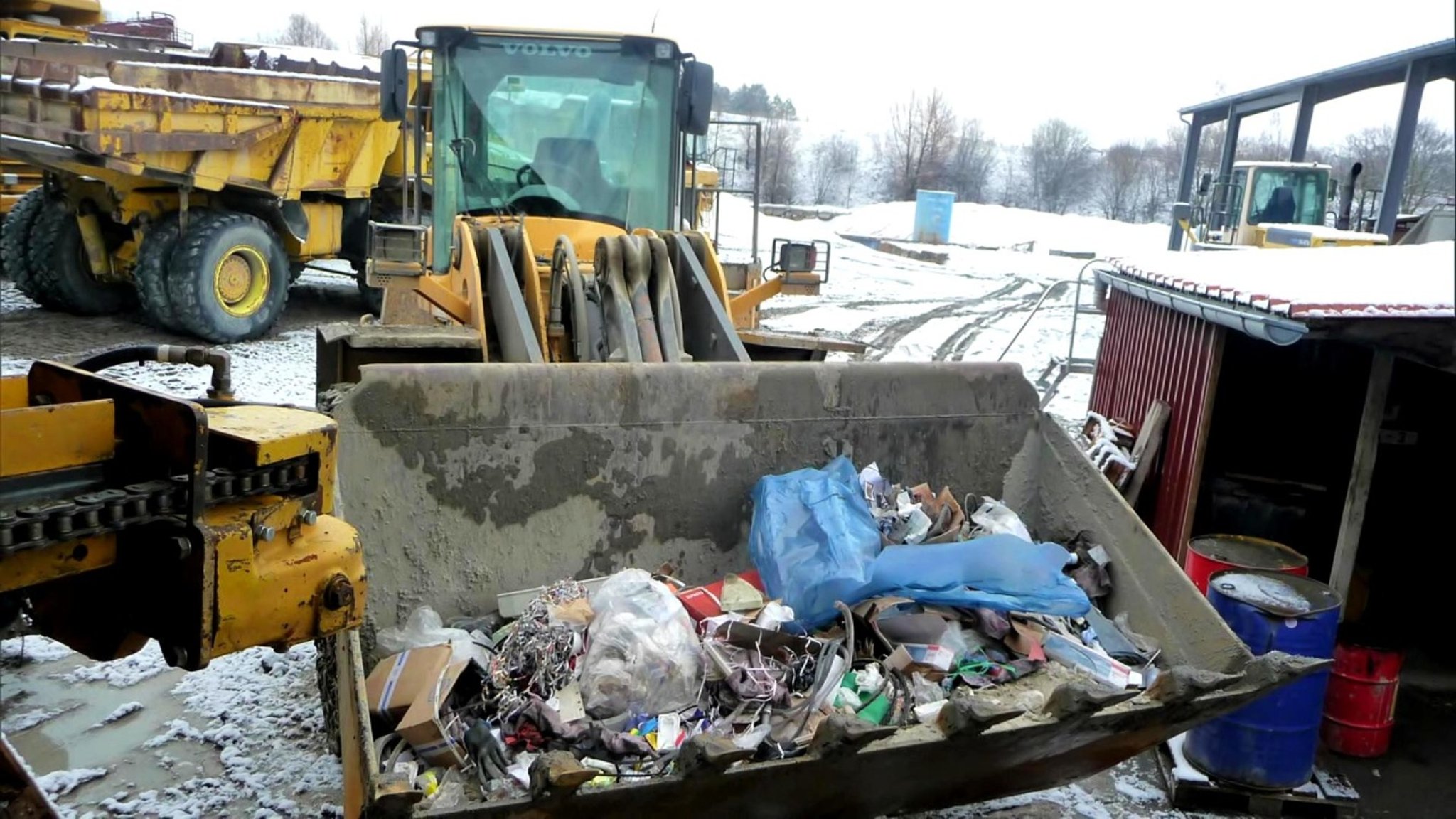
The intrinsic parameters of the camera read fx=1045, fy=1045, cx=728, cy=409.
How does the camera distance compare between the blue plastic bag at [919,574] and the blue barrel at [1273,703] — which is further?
the blue barrel at [1273,703]

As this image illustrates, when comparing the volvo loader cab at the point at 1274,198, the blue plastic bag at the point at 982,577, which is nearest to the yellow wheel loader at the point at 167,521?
the blue plastic bag at the point at 982,577

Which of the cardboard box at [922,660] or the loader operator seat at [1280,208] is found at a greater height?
the loader operator seat at [1280,208]

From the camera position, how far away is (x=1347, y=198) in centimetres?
1628

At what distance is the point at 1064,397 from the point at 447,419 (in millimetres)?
7645

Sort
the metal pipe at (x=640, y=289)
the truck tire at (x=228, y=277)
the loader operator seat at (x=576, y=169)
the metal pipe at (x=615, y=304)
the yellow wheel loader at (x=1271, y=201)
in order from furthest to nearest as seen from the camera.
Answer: the yellow wheel loader at (x=1271, y=201), the truck tire at (x=228, y=277), the loader operator seat at (x=576, y=169), the metal pipe at (x=640, y=289), the metal pipe at (x=615, y=304)

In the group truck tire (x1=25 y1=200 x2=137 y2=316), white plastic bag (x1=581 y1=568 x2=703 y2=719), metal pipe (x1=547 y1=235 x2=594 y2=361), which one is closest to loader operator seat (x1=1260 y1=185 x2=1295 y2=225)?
metal pipe (x1=547 y1=235 x2=594 y2=361)

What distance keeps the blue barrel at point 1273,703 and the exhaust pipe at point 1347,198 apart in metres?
14.5

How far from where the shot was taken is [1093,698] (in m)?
2.64

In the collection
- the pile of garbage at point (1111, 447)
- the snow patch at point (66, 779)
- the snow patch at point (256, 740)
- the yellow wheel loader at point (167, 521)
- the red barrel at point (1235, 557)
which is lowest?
the snow patch at point (66, 779)

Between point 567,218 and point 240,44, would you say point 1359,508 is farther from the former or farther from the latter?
point 240,44

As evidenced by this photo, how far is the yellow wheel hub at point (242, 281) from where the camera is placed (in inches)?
384

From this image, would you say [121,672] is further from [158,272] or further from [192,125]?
[192,125]

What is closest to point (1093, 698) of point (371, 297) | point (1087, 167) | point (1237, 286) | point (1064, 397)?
point (1237, 286)

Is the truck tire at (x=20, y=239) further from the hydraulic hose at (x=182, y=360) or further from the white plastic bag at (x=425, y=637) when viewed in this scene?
the hydraulic hose at (x=182, y=360)
